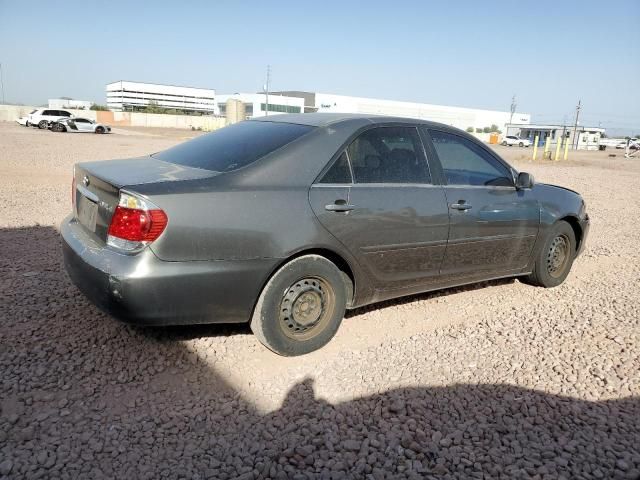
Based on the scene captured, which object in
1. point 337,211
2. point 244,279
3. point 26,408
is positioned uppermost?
point 337,211

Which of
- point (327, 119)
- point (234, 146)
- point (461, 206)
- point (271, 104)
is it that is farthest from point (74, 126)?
point (271, 104)

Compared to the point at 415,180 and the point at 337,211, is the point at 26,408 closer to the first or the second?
the point at 337,211

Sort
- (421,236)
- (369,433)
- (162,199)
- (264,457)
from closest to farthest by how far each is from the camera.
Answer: (264,457) < (369,433) < (162,199) < (421,236)

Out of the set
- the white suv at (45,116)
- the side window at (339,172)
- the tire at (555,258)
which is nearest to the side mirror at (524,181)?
the tire at (555,258)

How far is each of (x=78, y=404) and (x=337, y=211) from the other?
6.41 feet

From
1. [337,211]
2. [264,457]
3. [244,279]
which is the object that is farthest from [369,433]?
[337,211]

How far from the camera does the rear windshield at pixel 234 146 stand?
11.2 ft

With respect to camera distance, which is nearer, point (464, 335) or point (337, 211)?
point (337, 211)

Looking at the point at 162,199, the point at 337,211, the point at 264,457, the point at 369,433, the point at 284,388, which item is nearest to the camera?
Result: the point at 264,457

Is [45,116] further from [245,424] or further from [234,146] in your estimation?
[245,424]

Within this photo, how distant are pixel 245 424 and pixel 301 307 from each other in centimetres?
93

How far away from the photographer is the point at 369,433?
2682mm

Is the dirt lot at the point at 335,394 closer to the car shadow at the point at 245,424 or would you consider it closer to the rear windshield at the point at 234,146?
the car shadow at the point at 245,424

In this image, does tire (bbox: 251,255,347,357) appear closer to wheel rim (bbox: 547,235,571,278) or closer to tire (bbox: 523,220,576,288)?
tire (bbox: 523,220,576,288)
